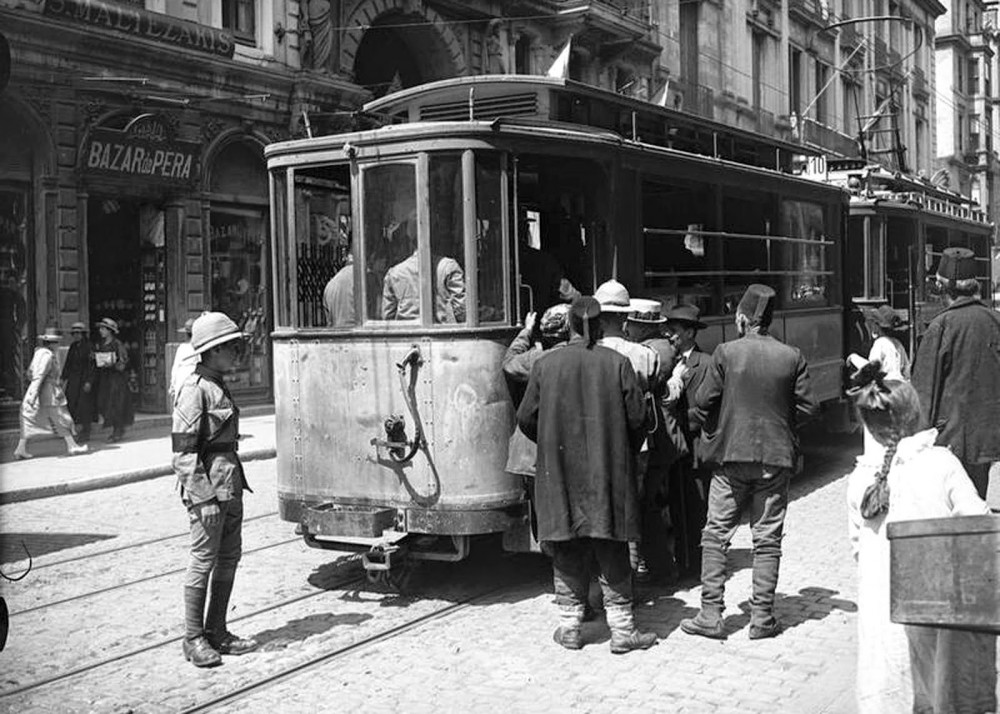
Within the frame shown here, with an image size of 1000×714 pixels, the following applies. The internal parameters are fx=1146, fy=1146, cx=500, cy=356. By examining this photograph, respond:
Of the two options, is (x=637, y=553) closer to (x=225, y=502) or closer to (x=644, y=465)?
(x=644, y=465)

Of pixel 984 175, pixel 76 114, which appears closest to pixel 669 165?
pixel 76 114

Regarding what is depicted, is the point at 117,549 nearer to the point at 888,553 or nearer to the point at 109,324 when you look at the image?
the point at 888,553

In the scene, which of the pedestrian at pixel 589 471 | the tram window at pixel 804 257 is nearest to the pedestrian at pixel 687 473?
the pedestrian at pixel 589 471

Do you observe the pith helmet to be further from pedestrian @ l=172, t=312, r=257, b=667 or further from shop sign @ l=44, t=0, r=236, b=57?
shop sign @ l=44, t=0, r=236, b=57

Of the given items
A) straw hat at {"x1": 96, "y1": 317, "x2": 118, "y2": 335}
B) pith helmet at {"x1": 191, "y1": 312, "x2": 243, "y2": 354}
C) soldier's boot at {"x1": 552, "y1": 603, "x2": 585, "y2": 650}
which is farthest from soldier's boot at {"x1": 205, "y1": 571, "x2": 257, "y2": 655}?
straw hat at {"x1": 96, "y1": 317, "x2": 118, "y2": 335}

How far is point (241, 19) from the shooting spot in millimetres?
19609

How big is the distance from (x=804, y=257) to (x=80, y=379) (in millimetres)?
10083

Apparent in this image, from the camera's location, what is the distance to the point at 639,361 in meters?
6.69

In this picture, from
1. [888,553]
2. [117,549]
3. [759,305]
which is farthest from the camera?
[117,549]

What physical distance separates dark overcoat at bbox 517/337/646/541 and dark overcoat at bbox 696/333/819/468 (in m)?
0.54

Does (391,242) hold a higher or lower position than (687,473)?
higher

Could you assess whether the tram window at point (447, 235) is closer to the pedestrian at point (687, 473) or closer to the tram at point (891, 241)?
the pedestrian at point (687, 473)

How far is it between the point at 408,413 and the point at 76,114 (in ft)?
38.4

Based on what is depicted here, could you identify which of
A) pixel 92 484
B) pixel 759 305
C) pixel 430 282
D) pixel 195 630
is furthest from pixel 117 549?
pixel 759 305
